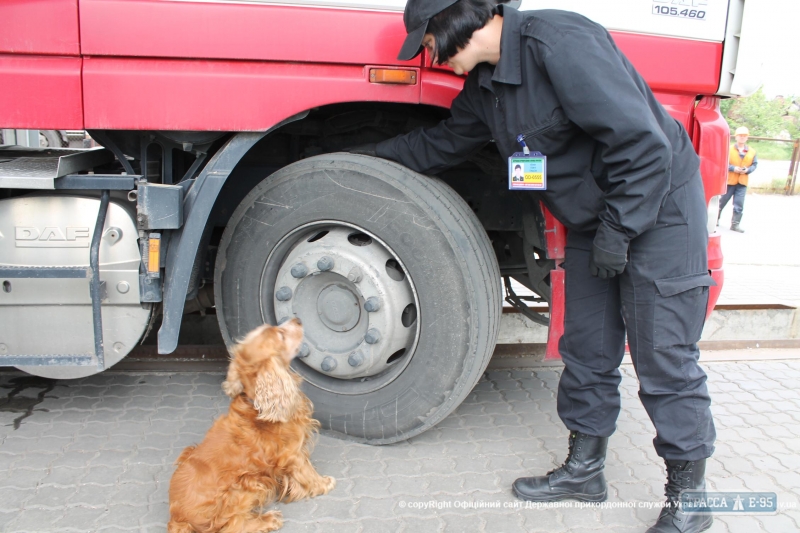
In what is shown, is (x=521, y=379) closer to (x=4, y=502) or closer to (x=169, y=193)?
(x=169, y=193)

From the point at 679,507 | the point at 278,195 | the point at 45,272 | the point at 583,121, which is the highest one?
the point at 583,121

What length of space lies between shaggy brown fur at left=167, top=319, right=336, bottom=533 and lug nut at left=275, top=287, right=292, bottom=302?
1.01 feet

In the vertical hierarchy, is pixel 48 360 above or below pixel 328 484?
above

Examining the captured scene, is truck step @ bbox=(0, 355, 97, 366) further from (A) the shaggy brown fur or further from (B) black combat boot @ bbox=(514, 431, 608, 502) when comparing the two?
(B) black combat boot @ bbox=(514, 431, 608, 502)

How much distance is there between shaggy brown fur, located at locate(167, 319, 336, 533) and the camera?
217cm

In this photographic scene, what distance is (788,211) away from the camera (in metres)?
13.3

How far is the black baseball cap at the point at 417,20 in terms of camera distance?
217 cm

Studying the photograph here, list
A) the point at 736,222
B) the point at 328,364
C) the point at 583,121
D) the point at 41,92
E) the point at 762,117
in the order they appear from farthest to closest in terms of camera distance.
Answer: the point at 762,117, the point at 736,222, the point at 328,364, the point at 41,92, the point at 583,121

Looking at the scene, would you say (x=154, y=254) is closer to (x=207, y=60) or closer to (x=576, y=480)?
(x=207, y=60)

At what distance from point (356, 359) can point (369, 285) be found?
0.34 meters

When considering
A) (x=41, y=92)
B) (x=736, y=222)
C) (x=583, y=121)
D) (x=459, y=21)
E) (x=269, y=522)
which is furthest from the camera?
(x=736, y=222)

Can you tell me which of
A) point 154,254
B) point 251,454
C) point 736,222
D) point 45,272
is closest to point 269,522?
point 251,454

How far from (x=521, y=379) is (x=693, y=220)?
1.72 metres

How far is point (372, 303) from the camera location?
2639 mm
